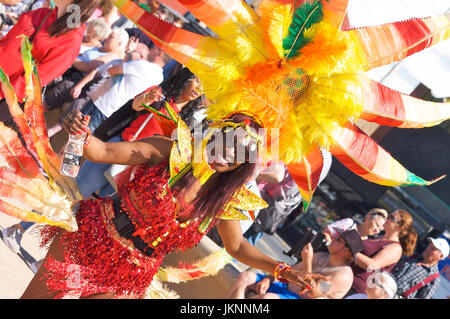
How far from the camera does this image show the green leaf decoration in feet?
5.77

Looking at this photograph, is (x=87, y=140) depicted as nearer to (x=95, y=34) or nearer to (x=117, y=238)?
(x=117, y=238)

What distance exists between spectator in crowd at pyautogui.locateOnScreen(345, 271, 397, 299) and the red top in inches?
99.3

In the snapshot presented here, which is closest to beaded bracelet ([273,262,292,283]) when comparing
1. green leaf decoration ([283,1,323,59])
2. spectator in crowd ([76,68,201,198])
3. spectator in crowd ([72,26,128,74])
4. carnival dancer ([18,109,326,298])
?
carnival dancer ([18,109,326,298])

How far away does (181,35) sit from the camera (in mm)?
1902

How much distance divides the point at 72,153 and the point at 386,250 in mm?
2975

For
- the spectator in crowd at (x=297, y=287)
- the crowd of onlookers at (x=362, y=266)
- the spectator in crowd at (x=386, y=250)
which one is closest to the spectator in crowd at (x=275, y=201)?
the crowd of onlookers at (x=362, y=266)

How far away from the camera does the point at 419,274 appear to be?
425 centimetres

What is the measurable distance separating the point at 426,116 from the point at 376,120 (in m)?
0.25

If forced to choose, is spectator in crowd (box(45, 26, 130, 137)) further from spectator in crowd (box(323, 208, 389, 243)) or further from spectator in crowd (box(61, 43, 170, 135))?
spectator in crowd (box(323, 208, 389, 243))

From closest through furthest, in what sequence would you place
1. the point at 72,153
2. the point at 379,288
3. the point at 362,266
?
1. the point at 72,153
2. the point at 379,288
3. the point at 362,266

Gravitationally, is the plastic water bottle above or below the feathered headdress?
above

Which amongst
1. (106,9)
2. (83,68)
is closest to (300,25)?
(106,9)

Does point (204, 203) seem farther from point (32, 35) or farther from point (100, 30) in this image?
point (100, 30)

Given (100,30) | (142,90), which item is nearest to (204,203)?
(142,90)
